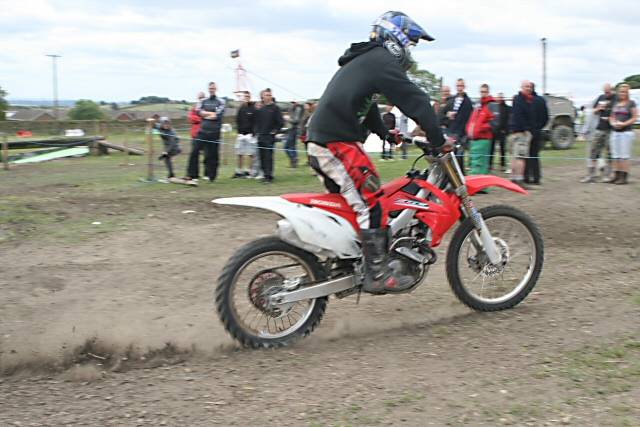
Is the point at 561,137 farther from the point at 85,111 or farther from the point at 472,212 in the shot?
the point at 85,111

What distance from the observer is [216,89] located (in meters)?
14.6

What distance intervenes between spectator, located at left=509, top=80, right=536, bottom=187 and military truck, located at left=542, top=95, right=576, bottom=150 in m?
9.86

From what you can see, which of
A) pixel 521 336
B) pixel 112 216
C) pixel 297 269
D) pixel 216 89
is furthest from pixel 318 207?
pixel 216 89

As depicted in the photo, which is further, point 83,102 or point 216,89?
point 83,102

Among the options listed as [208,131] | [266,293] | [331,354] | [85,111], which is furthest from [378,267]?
[85,111]

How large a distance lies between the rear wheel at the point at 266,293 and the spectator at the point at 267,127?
980cm

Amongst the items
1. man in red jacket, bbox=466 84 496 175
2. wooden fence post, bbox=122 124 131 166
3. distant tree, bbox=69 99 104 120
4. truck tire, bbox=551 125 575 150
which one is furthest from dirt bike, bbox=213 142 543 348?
distant tree, bbox=69 99 104 120

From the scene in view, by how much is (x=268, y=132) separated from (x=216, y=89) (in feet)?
4.75

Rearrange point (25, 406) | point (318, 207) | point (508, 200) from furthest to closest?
point (508, 200) → point (318, 207) → point (25, 406)

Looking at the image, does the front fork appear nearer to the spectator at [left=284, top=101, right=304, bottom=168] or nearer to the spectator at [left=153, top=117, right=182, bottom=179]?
the spectator at [left=153, top=117, right=182, bottom=179]

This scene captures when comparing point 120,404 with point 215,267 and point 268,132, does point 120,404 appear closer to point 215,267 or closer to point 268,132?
point 215,267

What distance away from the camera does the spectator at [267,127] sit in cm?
1488


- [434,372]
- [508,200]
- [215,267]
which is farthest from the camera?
[508,200]

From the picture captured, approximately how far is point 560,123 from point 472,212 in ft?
62.8
